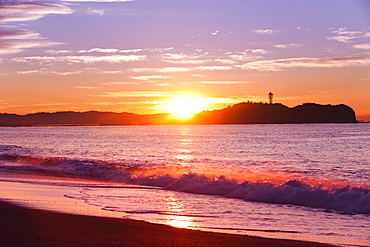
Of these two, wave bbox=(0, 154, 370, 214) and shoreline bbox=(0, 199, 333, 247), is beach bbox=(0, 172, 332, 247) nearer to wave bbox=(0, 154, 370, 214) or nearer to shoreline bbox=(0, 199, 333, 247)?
shoreline bbox=(0, 199, 333, 247)

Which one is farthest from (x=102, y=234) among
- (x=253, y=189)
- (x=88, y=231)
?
(x=253, y=189)

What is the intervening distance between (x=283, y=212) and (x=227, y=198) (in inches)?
130

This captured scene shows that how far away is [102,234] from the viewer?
8281 mm

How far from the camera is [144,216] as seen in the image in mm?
10672

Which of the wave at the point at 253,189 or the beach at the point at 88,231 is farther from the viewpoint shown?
the wave at the point at 253,189

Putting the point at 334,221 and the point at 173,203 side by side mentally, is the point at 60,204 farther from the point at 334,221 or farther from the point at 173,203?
the point at 334,221

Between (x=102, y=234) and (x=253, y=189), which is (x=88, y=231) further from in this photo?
(x=253, y=189)

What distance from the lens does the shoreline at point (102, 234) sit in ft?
25.0

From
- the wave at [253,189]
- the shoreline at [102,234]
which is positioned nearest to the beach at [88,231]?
the shoreline at [102,234]

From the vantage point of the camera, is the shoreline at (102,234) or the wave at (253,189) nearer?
the shoreline at (102,234)

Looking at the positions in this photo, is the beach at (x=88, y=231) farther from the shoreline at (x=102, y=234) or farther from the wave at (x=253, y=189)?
the wave at (x=253, y=189)

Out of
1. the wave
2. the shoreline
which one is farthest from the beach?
the wave

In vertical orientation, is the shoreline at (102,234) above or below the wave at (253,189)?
above

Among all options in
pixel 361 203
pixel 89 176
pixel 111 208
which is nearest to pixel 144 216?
pixel 111 208
